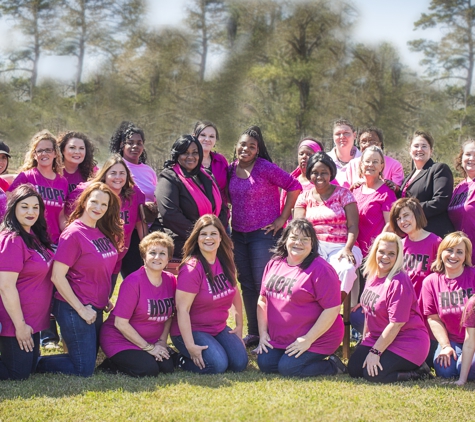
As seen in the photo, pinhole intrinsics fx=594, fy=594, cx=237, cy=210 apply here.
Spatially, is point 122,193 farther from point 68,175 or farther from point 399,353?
point 399,353

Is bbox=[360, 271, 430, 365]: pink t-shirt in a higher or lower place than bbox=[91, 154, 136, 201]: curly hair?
lower

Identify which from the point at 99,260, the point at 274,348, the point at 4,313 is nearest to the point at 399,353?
the point at 274,348

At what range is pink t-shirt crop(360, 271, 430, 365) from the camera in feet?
16.4

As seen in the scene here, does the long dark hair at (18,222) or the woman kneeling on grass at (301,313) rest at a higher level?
the long dark hair at (18,222)

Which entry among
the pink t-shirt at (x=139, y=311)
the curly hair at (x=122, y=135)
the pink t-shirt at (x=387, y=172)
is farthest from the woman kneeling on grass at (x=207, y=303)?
the pink t-shirt at (x=387, y=172)

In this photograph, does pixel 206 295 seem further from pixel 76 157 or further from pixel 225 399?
pixel 76 157

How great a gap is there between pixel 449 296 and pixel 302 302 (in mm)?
1289

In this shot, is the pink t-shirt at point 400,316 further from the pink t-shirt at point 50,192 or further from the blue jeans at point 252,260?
the pink t-shirt at point 50,192

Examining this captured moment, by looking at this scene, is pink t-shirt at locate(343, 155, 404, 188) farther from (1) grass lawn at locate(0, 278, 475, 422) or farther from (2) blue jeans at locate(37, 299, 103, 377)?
(2) blue jeans at locate(37, 299, 103, 377)

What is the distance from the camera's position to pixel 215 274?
5.42 metres

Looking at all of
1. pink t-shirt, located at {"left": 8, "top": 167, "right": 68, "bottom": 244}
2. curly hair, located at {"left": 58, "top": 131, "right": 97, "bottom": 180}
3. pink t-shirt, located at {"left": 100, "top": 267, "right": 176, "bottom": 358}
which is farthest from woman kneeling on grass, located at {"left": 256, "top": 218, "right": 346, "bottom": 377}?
curly hair, located at {"left": 58, "top": 131, "right": 97, "bottom": 180}

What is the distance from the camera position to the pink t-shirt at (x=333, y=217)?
19.3ft

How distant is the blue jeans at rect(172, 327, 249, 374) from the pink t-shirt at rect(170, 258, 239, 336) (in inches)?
3.4

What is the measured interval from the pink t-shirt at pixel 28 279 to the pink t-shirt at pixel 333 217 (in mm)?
2587
